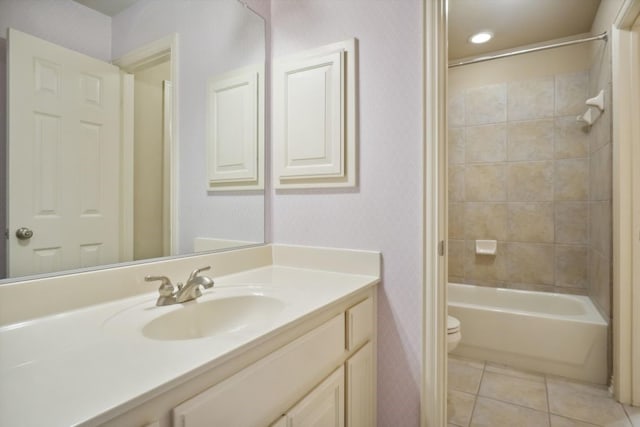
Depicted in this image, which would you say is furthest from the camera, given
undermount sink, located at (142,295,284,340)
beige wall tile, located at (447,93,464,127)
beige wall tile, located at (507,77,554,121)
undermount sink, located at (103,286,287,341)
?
beige wall tile, located at (447,93,464,127)

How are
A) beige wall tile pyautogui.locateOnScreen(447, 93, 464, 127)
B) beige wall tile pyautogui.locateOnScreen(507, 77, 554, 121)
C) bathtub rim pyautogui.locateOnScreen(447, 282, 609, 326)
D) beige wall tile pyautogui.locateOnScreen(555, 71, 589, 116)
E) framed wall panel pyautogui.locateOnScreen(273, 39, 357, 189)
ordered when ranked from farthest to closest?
beige wall tile pyautogui.locateOnScreen(447, 93, 464, 127) → beige wall tile pyautogui.locateOnScreen(507, 77, 554, 121) → beige wall tile pyautogui.locateOnScreen(555, 71, 589, 116) → bathtub rim pyautogui.locateOnScreen(447, 282, 609, 326) → framed wall panel pyautogui.locateOnScreen(273, 39, 357, 189)

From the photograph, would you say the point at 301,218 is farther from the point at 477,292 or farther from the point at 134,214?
the point at 477,292

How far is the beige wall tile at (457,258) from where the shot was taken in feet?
9.48

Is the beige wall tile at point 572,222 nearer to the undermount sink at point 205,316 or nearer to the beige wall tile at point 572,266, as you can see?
the beige wall tile at point 572,266

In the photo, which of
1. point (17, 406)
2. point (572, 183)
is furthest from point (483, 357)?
point (17, 406)

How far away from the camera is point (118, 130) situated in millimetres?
1041

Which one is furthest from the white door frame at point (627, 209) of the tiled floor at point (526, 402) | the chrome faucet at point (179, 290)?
the chrome faucet at point (179, 290)

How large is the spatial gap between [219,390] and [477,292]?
103 inches

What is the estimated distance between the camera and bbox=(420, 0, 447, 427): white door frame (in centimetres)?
123

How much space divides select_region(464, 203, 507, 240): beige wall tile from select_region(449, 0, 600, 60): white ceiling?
129 cm

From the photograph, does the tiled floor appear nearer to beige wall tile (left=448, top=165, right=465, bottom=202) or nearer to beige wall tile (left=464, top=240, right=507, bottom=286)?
beige wall tile (left=464, top=240, right=507, bottom=286)

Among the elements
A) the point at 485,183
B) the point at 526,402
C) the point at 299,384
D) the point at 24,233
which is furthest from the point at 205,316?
the point at 485,183

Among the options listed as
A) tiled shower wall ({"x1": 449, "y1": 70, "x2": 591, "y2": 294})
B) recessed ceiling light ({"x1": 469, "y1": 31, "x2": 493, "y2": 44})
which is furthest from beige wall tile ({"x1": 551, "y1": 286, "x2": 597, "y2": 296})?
recessed ceiling light ({"x1": 469, "y1": 31, "x2": 493, "y2": 44})

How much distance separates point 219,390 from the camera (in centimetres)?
65
